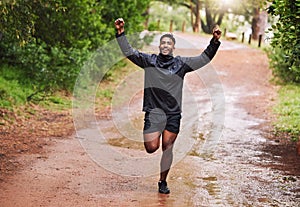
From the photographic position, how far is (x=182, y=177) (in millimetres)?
7215

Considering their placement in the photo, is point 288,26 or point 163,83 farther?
point 288,26

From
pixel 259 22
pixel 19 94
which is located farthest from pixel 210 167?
pixel 259 22

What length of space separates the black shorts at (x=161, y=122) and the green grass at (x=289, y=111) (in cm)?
506

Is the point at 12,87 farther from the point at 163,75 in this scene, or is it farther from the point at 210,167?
the point at 163,75

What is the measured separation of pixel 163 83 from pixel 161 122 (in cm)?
49

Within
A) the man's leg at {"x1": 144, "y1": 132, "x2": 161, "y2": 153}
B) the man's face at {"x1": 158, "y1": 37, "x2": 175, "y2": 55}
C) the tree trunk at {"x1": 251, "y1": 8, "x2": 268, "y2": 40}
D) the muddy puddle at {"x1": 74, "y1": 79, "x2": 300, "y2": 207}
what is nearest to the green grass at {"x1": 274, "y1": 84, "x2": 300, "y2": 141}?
the muddy puddle at {"x1": 74, "y1": 79, "x2": 300, "y2": 207}

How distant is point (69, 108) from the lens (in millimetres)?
12961

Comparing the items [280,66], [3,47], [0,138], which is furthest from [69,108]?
[280,66]

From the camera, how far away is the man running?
5934 millimetres

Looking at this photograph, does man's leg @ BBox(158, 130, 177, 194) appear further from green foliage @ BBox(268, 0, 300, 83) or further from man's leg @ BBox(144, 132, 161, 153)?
green foliage @ BBox(268, 0, 300, 83)

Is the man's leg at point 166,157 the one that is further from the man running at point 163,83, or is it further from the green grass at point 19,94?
the green grass at point 19,94

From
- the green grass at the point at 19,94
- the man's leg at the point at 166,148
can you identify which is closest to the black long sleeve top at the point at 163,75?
the man's leg at the point at 166,148

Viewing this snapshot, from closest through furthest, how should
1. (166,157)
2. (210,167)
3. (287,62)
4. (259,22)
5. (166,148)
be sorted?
(166,148)
(166,157)
(210,167)
(287,62)
(259,22)

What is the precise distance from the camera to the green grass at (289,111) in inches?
439
